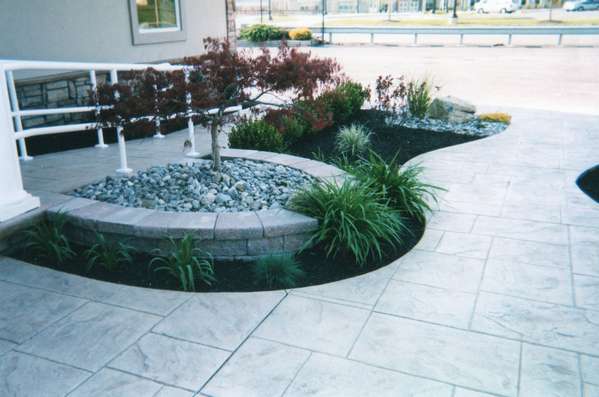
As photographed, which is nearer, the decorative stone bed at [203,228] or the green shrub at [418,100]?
the decorative stone bed at [203,228]

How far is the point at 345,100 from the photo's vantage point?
8.40 metres

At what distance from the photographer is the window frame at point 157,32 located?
767cm

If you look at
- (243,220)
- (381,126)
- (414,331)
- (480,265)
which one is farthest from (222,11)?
(414,331)

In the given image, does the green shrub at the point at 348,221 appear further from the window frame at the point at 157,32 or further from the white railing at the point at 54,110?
the window frame at the point at 157,32

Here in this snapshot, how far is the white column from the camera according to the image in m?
4.10

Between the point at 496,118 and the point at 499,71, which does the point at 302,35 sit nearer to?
the point at 499,71

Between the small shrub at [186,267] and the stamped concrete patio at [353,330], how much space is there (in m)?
0.15

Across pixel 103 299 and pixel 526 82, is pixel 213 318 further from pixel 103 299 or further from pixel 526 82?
pixel 526 82

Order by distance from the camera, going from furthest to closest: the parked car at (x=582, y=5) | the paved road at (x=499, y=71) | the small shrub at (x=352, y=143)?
the parked car at (x=582, y=5) → the paved road at (x=499, y=71) → the small shrub at (x=352, y=143)

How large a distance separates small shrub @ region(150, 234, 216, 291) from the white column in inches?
48.3

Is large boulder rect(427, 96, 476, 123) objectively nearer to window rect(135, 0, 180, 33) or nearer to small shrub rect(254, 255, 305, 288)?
window rect(135, 0, 180, 33)

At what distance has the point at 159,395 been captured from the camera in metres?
2.65

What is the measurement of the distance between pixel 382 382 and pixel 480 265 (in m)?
1.72

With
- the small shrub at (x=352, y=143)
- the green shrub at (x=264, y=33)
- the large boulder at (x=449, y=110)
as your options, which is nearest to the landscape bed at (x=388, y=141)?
the small shrub at (x=352, y=143)
